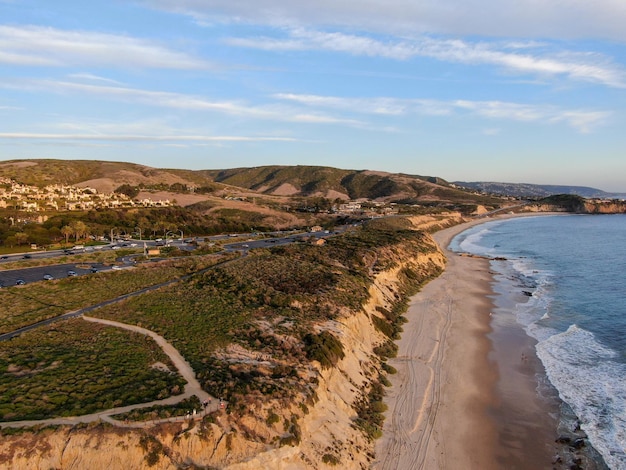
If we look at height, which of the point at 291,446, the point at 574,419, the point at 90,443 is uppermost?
the point at 90,443

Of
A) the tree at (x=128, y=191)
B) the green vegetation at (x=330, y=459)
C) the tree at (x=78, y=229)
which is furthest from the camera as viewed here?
the tree at (x=128, y=191)

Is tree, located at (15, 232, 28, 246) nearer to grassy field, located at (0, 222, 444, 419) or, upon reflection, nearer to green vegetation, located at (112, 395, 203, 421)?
grassy field, located at (0, 222, 444, 419)

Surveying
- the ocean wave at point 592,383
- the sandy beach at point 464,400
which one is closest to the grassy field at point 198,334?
the sandy beach at point 464,400

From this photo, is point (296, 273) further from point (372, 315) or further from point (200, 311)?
point (200, 311)

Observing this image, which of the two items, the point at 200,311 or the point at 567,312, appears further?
the point at 567,312

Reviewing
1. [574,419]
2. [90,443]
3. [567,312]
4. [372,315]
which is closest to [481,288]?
[567,312]

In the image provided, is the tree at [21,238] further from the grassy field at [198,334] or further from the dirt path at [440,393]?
the dirt path at [440,393]

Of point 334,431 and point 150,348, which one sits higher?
point 150,348
